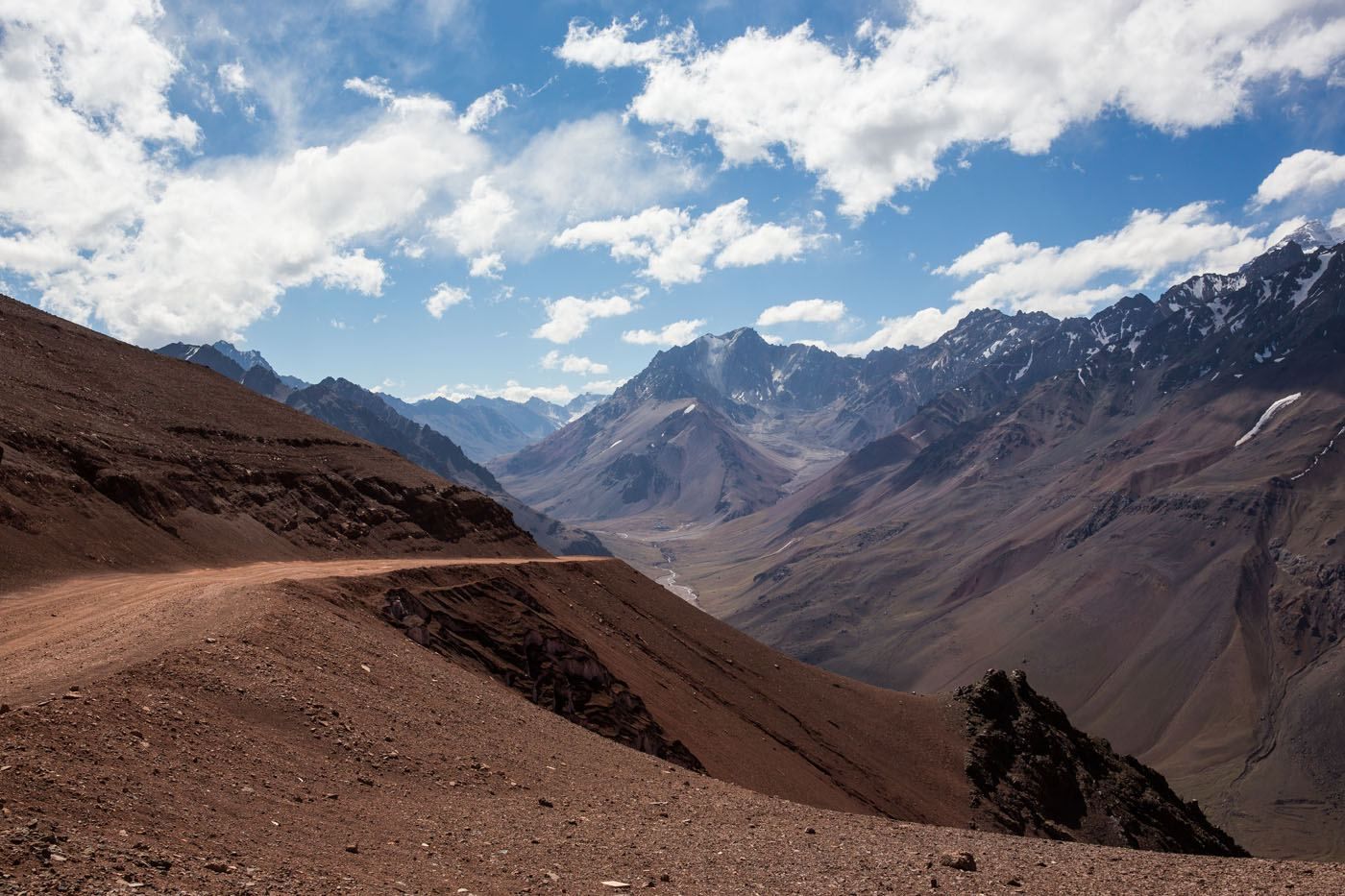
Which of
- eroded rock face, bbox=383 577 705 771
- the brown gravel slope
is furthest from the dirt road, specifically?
the brown gravel slope

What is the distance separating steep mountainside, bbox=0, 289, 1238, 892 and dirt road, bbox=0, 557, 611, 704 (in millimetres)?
157

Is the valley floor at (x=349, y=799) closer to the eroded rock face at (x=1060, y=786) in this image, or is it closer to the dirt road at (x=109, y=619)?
the dirt road at (x=109, y=619)

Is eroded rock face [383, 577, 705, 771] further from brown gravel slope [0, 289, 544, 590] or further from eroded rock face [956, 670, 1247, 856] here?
eroded rock face [956, 670, 1247, 856]

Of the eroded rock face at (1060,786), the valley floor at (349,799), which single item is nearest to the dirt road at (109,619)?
the valley floor at (349,799)

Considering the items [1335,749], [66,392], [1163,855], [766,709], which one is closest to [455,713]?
[1163,855]

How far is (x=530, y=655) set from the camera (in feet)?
113

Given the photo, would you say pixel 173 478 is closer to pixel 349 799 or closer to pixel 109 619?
pixel 109 619

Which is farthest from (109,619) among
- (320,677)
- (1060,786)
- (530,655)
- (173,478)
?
A: (1060,786)

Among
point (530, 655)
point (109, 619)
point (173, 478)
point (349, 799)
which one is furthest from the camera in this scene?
point (173, 478)

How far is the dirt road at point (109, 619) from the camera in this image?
1773 cm

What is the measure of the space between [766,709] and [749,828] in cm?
2884

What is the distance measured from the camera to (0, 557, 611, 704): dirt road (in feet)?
58.2

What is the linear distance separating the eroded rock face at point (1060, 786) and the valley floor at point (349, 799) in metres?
31.8

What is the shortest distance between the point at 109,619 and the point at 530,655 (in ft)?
48.9
